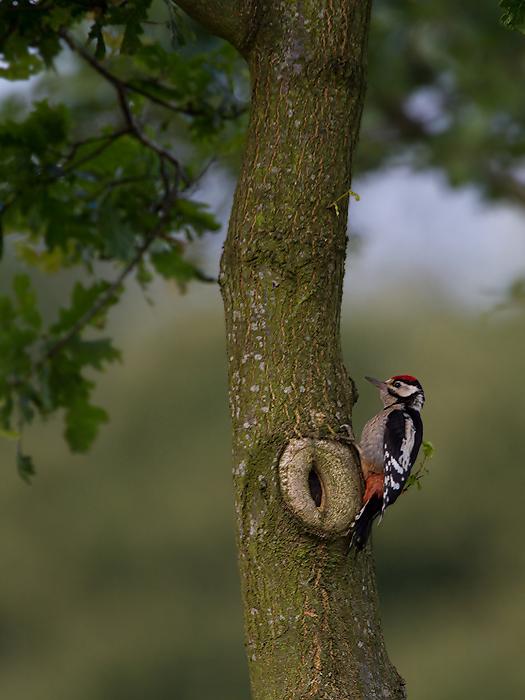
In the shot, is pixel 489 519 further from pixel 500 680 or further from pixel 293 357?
pixel 293 357

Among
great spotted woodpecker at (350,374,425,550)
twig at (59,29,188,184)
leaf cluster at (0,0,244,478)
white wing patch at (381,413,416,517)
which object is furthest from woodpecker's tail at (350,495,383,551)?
twig at (59,29,188,184)

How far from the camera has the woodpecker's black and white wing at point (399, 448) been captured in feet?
11.4

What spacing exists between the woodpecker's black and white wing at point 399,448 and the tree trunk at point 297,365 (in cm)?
87

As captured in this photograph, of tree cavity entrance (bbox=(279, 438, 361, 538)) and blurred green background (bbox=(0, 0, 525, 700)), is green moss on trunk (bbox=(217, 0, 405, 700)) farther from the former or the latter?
blurred green background (bbox=(0, 0, 525, 700))

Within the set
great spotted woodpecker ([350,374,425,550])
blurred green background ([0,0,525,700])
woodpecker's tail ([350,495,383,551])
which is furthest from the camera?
blurred green background ([0,0,525,700])

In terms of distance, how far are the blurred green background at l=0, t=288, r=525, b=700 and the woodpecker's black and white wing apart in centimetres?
1513

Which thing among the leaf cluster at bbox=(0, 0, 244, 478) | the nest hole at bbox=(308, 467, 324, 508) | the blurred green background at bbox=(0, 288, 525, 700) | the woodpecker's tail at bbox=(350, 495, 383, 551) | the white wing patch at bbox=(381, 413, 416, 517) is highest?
the blurred green background at bbox=(0, 288, 525, 700)

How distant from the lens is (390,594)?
20.8m

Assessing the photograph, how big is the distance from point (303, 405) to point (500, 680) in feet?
57.2

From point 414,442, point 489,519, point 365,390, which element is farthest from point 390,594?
point 414,442

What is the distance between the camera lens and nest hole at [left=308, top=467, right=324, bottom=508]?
8.45ft

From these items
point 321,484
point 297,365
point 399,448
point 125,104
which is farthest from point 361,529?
point 125,104

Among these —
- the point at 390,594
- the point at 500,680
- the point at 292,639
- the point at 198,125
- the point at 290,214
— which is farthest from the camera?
the point at 390,594

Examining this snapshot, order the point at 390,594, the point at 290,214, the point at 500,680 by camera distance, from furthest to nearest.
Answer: the point at 390,594 < the point at 500,680 < the point at 290,214
